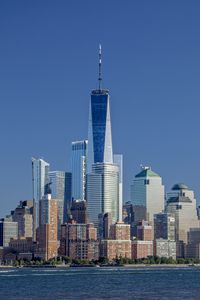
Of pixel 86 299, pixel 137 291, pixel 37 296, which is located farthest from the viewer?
pixel 137 291

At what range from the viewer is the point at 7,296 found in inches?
3976

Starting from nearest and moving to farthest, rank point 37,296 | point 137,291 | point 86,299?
point 86,299, point 37,296, point 137,291

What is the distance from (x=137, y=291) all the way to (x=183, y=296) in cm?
1255

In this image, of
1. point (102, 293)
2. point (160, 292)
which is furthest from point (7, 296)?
point (160, 292)

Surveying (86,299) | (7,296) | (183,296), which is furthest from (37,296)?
(183,296)

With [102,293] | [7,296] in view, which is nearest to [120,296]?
[102,293]

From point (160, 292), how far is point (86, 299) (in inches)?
630

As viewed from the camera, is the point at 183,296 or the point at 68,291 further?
the point at 68,291

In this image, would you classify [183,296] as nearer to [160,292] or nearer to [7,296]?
[160,292]

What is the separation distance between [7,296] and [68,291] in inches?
439

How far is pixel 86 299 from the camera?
302ft

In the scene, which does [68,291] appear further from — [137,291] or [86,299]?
[86,299]

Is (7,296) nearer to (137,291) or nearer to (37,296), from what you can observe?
(37,296)

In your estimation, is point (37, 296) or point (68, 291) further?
point (68, 291)
